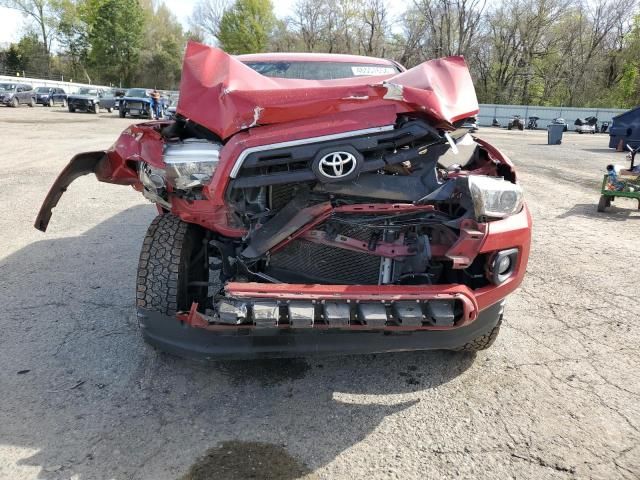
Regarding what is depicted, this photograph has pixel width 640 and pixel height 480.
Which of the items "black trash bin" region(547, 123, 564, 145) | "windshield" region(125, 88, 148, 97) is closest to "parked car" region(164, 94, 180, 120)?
"black trash bin" region(547, 123, 564, 145)

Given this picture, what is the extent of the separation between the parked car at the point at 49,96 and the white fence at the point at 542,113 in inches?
1295

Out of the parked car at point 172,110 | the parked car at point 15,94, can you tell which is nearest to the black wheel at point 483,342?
the parked car at point 172,110

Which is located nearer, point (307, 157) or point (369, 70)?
point (307, 157)

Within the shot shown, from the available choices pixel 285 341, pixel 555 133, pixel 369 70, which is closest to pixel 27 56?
pixel 555 133

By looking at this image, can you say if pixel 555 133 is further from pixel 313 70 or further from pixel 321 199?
pixel 321 199

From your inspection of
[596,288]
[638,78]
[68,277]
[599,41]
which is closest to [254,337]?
[68,277]

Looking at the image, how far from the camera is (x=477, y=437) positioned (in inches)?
94.5

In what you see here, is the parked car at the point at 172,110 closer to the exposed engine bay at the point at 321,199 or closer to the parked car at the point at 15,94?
the exposed engine bay at the point at 321,199

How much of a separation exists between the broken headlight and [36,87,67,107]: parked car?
38.1 meters

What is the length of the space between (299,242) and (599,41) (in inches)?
2455

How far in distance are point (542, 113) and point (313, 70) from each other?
142 feet

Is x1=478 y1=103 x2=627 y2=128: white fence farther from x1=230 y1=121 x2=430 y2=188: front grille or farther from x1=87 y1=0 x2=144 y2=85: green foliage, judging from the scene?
x1=87 y1=0 x2=144 y2=85: green foliage

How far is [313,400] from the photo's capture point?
2.70 metres

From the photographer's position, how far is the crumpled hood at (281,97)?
2.46 meters
